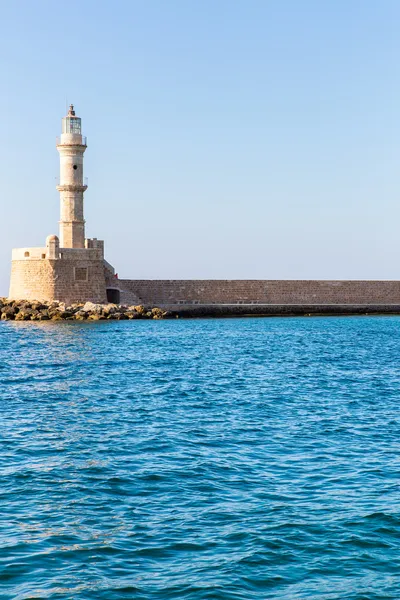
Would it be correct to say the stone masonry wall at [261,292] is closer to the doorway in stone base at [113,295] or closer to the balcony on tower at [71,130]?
the doorway in stone base at [113,295]

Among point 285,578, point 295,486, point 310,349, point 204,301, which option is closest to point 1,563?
point 285,578

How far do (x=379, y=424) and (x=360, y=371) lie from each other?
846cm

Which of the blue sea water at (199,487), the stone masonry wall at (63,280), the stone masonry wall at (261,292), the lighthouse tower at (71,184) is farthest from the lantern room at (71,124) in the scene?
the blue sea water at (199,487)

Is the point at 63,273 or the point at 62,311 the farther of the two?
the point at 63,273

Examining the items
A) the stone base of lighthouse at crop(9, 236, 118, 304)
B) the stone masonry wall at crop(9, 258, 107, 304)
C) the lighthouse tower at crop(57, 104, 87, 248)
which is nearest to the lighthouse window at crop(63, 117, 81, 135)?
the lighthouse tower at crop(57, 104, 87, 248)

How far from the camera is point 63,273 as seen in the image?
41.2 metres

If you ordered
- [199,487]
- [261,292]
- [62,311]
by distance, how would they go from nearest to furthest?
[199,487]
[62,311]
[261,292]

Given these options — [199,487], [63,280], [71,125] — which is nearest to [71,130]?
[71,125]

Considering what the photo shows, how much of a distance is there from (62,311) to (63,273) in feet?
7.79

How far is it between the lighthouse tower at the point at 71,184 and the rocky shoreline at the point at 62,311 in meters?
3.40

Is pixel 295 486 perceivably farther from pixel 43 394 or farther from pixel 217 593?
pixel 43 394

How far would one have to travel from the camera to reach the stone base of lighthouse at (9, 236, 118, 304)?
135 feet

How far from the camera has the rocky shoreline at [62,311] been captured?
3994 centimetres

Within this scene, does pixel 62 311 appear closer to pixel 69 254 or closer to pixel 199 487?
pixel 69 254
